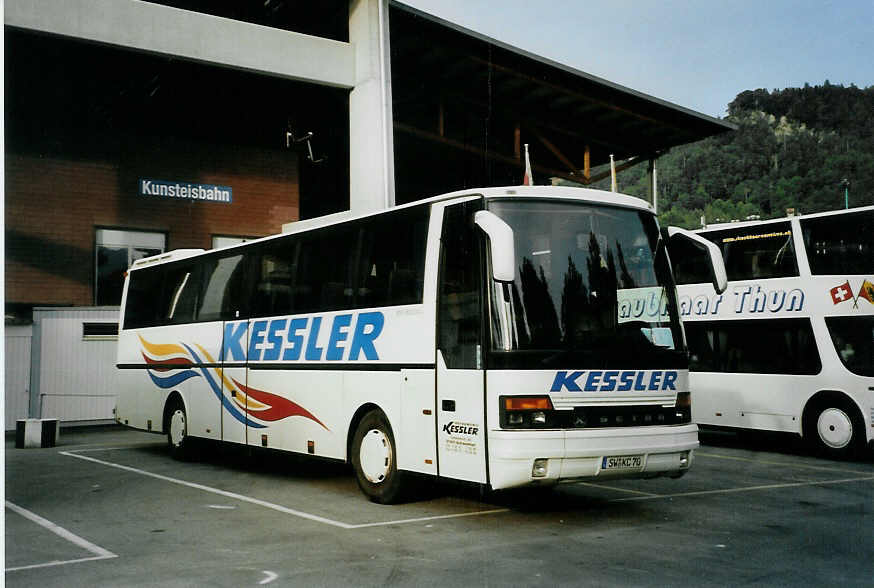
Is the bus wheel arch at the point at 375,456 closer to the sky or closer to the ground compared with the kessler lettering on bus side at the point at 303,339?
closer to the ground

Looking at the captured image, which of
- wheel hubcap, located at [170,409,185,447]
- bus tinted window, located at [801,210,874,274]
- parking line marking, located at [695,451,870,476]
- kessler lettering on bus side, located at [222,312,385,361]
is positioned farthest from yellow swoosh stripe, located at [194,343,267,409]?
bus tinted window, located at [801,210,874,274]

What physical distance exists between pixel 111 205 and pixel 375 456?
15.9 meters

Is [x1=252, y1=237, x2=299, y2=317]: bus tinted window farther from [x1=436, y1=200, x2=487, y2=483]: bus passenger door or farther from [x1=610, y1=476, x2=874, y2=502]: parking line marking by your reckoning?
[x1=610, y1=476, x2=874, y2=502]: parking line marking

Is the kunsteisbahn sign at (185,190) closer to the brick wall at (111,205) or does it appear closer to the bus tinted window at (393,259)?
the brick wall at (111,205)

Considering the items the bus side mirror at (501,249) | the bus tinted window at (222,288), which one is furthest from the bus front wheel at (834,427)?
the bus tinted window at (222,288)

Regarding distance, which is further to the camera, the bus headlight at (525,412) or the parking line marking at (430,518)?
the parking line marking at (430,518)

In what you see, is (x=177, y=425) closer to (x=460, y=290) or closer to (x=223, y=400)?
(x=223, y=400)

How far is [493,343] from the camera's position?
8.41m

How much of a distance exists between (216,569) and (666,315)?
484 centimetres

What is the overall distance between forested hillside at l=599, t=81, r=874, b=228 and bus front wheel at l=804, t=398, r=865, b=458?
16682 mm

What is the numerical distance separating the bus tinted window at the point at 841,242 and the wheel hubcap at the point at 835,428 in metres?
2.25

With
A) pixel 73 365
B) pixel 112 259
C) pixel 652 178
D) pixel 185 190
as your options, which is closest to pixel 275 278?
pixel 73 365

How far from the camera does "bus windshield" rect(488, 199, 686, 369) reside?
8.45 metres

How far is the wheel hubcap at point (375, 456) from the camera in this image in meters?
9.87
